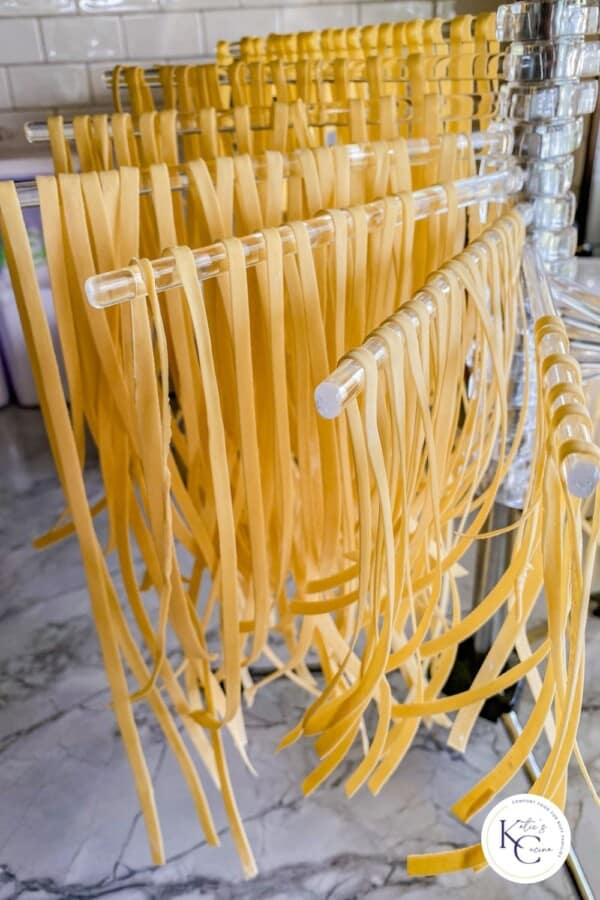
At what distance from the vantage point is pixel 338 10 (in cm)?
133

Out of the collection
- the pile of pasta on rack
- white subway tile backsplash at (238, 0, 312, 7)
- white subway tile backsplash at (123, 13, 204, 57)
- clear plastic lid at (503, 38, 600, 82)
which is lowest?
the pile of pasta on rack

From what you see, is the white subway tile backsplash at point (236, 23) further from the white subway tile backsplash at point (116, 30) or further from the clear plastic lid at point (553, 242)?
the clear plastic lid at point (553, 242)

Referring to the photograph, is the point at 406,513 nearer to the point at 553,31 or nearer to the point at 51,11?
the point at 553,31

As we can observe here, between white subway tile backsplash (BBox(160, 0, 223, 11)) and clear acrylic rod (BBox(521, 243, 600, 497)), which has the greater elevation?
white subway tile backsplash (BBox(160, 0, 223, 11))

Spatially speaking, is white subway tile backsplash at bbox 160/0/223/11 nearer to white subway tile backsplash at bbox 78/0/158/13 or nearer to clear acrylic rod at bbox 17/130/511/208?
white subway tile backsplash at bbox 78/0/158/13

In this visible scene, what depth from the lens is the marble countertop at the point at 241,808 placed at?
0.62 metres

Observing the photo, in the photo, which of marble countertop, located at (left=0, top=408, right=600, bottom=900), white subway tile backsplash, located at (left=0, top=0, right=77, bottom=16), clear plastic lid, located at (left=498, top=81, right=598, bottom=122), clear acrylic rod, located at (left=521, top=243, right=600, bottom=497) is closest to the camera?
clear acrylic rod, located at (left=521, top=243, right=600, bottom=497)

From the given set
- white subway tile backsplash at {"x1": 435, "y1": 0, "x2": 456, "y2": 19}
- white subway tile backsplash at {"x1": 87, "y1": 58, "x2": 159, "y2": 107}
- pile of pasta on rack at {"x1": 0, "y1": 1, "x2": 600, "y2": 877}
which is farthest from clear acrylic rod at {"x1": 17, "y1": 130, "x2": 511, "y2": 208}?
white subway tile backsplash at {"x1": 435, "y1": 0, "x2": 456, "y2": 19}

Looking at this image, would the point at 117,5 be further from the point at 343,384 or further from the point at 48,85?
the point at 343,384

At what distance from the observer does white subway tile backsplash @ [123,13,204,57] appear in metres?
A: 1.29

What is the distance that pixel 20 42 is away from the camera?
1.27 metres

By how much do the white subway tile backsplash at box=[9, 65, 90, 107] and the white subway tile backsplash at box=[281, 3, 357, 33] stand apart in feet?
1.22

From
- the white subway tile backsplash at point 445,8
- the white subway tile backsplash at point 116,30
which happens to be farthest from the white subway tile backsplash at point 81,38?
the white subway tile backsplash at point 445,8

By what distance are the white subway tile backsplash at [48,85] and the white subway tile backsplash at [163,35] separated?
4.0 inches
